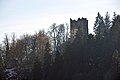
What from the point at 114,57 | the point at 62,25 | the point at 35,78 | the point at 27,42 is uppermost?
the point at 62,25

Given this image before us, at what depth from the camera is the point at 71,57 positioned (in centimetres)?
5472

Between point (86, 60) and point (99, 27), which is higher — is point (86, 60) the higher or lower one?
the lower one

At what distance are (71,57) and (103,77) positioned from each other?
31.1ft

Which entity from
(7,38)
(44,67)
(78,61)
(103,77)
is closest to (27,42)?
(7,38)

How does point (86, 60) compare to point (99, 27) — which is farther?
point (99, 27)

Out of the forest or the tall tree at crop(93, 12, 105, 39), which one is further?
the tall tree at crop(93, 12, 105, 39)

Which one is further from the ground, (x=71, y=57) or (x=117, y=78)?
(x=71, y=57)

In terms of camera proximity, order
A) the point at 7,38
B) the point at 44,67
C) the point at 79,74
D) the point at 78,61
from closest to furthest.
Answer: the point at 79,74 → the point at 78,61 → the point at 44,67 → the point at 7,38

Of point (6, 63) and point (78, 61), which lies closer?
point (78, 61)

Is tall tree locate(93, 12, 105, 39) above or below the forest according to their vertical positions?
above

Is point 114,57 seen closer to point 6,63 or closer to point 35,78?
point 35,78

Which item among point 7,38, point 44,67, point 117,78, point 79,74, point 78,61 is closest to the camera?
point 117,78

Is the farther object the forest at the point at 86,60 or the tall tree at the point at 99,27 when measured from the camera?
the tall tree at the point at 99,27

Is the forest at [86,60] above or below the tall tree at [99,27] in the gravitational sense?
below
